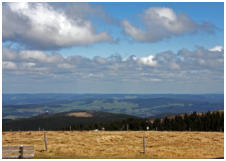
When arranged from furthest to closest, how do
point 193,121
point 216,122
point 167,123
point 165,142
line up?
1. point 167,123
2. point 193,121
3. point 216,122
4. point 165,142

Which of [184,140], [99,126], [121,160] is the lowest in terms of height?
[99,126]

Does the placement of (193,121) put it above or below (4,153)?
below

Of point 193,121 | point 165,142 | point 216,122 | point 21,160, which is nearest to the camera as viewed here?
point 21,160

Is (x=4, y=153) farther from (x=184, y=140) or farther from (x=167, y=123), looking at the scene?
(x=167, y=123)

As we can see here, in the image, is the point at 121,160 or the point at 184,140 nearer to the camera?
the point at 121,160

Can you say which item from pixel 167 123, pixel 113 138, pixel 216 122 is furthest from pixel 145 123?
pixel 113 138

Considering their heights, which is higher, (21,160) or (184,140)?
(21,160)

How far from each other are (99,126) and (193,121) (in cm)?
5108

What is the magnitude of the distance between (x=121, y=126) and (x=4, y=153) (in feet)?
442

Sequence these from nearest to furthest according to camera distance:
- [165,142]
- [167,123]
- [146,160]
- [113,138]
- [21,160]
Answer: [21,160] < [146,160] < [165,142] < [113,138] < [167,123]

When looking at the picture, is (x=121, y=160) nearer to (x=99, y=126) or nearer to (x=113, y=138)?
(x=113, y=138)

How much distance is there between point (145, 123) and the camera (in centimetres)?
16750

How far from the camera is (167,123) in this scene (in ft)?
556

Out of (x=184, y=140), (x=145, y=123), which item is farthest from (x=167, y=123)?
(x=184, y=140)
